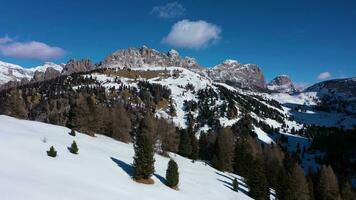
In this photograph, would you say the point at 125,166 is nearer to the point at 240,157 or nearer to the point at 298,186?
the point at 298,186

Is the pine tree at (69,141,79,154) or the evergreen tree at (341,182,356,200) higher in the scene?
the pine tree at (69,141,79,154)

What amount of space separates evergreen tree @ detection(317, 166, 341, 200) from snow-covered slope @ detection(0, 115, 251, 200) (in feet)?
174

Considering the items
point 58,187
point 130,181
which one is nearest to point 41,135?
point 130,181

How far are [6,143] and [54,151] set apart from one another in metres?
5.69

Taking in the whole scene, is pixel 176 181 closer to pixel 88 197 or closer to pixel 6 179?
pixel 88 197

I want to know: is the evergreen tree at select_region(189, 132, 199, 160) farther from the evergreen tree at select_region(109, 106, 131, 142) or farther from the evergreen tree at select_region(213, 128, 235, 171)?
the evergreen tree at select_region(109, 106, 131, 142)

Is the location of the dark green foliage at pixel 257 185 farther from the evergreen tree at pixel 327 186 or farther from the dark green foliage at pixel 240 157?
the evergreen tree at pixel 327 186

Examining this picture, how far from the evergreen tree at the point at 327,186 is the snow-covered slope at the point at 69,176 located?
52.9 meters

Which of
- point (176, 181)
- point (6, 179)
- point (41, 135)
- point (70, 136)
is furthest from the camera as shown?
point (70, 136)

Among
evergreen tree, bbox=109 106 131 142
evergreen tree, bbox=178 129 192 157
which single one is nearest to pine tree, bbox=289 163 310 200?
evergreen tree, bbox=178 129 192 157

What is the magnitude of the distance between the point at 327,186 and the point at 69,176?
87.7 metres

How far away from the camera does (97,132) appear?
9631 cm

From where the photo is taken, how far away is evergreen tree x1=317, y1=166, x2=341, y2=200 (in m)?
105

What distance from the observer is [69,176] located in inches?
1561
